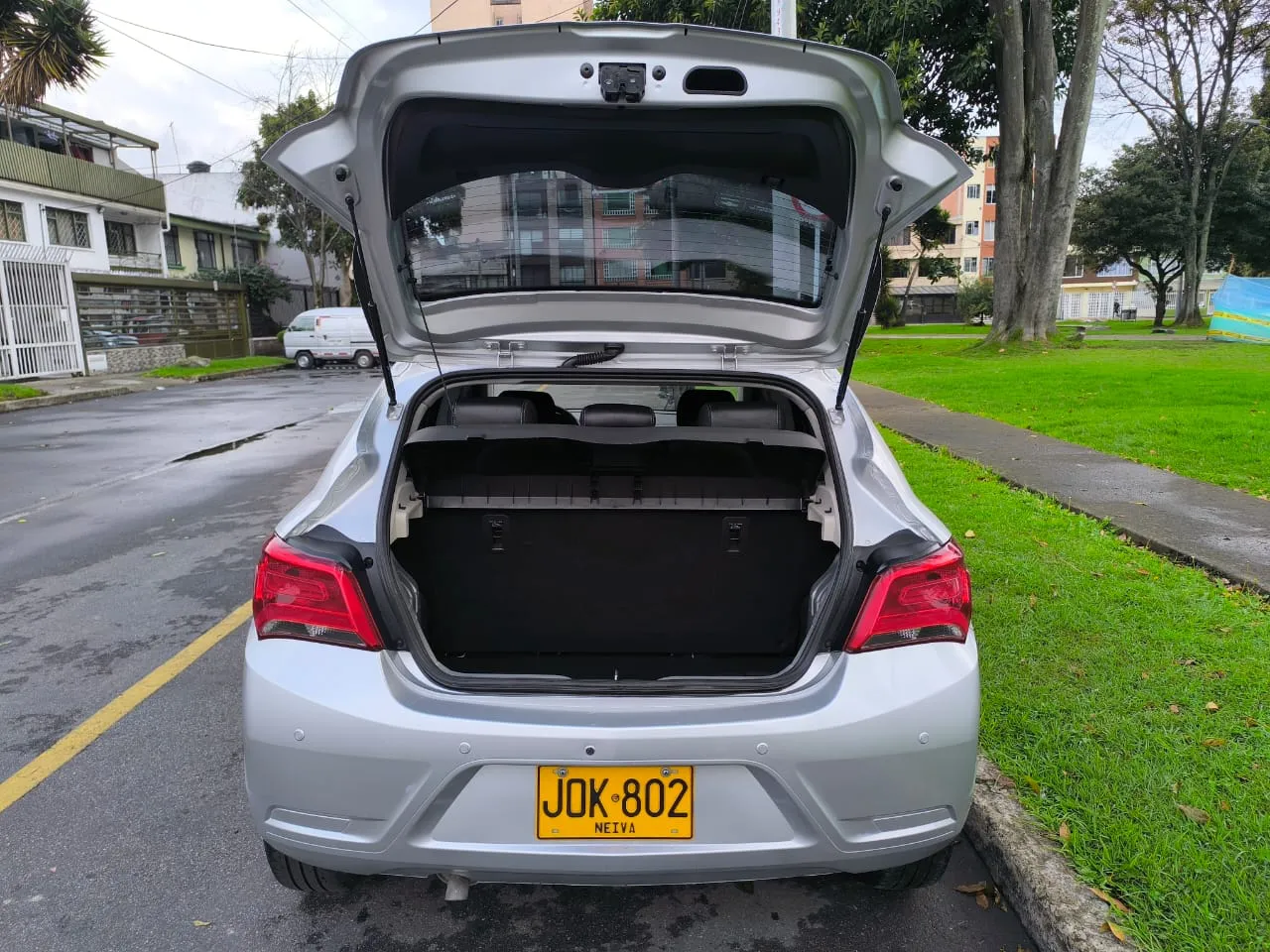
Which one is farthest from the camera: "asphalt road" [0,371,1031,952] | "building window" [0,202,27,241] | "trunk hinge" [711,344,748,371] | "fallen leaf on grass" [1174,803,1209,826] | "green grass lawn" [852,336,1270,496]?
"building window" [0,202,27,241]

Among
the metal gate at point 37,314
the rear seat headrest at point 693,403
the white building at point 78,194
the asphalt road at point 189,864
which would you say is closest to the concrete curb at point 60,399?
the metal gate at point 37,314

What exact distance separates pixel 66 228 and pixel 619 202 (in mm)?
29898

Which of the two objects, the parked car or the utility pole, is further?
the parked car

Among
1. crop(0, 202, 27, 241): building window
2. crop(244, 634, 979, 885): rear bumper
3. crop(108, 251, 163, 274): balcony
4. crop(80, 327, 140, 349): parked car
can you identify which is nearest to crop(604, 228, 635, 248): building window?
crop(244, 634, 979, 885): rear bumper

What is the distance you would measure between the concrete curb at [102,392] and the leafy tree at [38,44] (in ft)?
18.3

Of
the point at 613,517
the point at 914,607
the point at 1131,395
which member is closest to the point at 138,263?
the point at 1131,395

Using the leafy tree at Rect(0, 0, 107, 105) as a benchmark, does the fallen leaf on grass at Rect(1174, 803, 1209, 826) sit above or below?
below

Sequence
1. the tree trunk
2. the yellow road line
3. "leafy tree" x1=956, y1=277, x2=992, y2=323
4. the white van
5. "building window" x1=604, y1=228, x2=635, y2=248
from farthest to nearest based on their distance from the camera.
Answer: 1. "leafy tree" x1=956, y1=277, x2=992, y2=323
2. the white van
3. the tree trunk
4. the yellow road line
5. "building window" x1=604, y1=228, x2=635, y2=248

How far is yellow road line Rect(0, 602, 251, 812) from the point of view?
2949 mm

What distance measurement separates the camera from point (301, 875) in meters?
2.13

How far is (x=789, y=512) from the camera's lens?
9.00ft

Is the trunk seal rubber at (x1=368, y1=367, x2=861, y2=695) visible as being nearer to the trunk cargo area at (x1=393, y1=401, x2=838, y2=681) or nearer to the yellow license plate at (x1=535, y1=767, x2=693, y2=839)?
the yellow license plate at (x1=535, y1=767, x2=693, y2=839)

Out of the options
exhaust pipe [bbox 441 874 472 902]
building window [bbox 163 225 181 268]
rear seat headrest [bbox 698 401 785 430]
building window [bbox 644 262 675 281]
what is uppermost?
building window [bbox 163 225 181 268]

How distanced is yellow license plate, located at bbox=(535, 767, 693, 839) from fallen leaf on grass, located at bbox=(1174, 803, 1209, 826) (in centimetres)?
152
